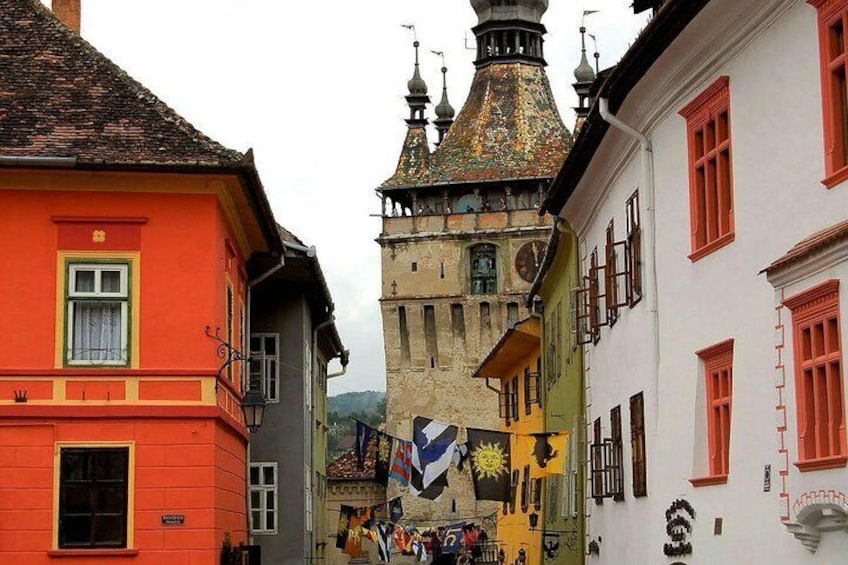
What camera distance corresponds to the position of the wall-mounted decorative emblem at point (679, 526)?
16.8m

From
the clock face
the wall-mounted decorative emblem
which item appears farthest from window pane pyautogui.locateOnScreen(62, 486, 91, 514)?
the clock face

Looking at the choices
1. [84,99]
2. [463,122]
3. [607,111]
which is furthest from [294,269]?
[463,122]

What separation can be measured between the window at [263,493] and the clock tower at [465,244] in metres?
53.9

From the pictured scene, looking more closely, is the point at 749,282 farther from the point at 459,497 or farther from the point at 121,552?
the point at 459,497

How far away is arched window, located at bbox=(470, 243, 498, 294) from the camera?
9044 cm

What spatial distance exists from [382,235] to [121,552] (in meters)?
72.6

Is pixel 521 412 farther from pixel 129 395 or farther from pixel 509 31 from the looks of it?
pixel 509 31

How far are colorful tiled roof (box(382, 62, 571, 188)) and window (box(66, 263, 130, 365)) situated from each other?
70909 millimetres

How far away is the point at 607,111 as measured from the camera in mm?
18672

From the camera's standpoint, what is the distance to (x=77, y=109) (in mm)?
21328

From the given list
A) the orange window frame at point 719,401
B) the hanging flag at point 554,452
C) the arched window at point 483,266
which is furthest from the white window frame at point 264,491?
the arched window at point 483,266

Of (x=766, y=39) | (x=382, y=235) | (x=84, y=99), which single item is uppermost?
(x=382, y=235)

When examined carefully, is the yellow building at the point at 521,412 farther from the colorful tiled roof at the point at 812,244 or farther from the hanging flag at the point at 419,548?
the colorful tiled roof at the point at 812,244

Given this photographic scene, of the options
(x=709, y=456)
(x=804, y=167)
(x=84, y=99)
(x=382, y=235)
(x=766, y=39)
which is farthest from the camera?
(x=382, y=235)
